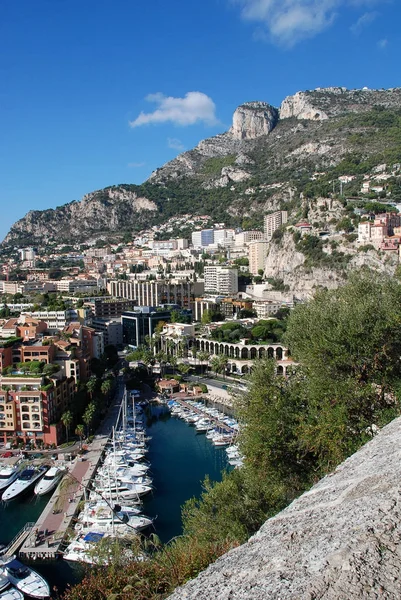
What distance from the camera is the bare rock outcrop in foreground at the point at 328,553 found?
88.0 inches

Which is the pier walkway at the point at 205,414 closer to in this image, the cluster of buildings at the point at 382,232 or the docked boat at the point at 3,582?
the docked boat at the point at 3,582

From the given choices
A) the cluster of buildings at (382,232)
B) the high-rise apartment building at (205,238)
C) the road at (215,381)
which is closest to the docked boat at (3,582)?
the road at (215,381)

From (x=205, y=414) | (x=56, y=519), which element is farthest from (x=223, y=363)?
(x=56, y=519)

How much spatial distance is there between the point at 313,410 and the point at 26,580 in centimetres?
807

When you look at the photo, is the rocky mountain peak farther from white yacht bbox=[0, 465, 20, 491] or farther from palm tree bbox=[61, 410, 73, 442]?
white yacht bbox=[0, 465, 20, 491]

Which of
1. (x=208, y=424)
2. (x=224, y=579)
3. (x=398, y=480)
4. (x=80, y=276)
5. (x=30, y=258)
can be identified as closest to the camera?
(x=224, y=579)

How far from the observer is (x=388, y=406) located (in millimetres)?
7477

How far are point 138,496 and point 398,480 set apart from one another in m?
13.9

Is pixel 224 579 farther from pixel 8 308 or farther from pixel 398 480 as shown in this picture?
pixel 8 308

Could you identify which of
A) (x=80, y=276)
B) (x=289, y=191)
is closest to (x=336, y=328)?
(x=80, y=276)

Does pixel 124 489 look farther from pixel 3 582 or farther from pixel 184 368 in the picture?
pixel 184 368

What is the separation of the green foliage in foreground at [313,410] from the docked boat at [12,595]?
189 inches

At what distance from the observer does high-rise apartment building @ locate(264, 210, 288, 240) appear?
67.6 metres

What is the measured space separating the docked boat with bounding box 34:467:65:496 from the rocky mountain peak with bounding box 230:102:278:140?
3923 inches
